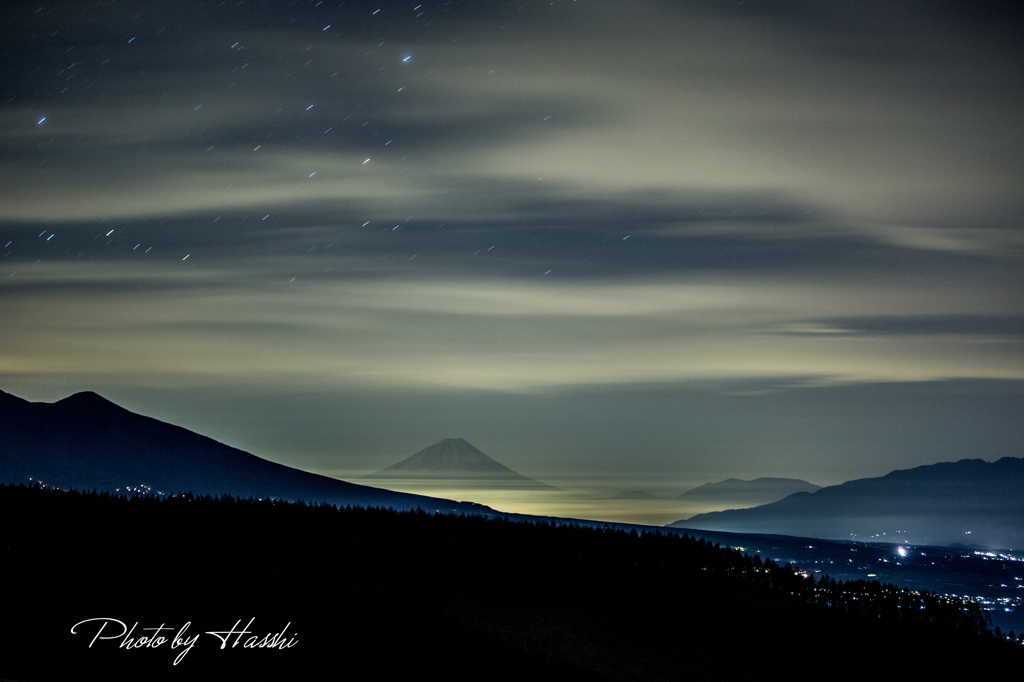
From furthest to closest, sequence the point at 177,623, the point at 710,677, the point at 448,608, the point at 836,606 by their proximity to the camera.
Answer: the point at 836,606, the point at 448,608, the point at 710,677, the point at 177,623

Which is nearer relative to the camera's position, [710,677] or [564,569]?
[710,677]

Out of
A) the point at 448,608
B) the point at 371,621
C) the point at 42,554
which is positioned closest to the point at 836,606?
the point at 448,608

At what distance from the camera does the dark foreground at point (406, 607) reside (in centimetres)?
2998

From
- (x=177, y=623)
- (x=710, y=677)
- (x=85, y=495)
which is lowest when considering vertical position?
(x=710, y=677)

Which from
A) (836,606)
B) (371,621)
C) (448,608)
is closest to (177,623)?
(371,621)

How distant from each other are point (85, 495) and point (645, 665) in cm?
3886

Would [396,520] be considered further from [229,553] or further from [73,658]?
[73,658]

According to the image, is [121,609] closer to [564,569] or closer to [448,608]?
[448,608]

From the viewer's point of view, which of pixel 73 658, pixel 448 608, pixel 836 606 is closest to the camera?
pixel 73 658

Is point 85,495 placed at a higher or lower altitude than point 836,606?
higher

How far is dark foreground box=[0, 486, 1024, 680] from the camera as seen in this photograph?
2998 centimetres

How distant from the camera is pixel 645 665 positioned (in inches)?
1383

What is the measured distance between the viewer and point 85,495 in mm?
60219

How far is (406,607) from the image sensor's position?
36469 millimetres
